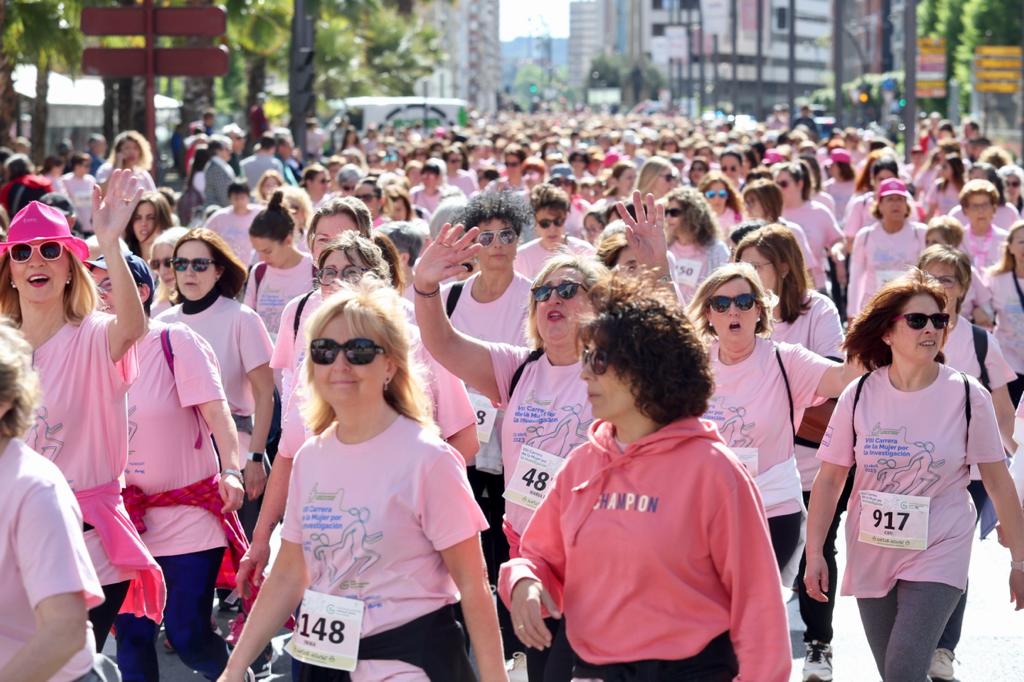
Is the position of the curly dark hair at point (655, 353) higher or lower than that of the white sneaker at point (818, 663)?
higher

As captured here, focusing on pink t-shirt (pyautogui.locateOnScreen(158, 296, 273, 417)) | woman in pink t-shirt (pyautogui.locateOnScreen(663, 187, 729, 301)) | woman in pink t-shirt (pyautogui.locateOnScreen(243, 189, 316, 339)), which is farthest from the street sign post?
pink t-shirt (pyautogui.locateOnScreen(158, 296, 273, 417))

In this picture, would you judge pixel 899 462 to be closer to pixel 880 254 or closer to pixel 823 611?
pixel 823 611

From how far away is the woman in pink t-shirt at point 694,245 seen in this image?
9711 millimetres

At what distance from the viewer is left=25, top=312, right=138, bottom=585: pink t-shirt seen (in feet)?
16.9

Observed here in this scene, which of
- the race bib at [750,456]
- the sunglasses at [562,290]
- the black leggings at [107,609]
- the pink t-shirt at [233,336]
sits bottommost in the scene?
the black leggings at [107,609]

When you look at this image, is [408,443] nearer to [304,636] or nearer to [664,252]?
[304,636]

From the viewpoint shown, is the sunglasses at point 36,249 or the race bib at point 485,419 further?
the race bib at point 485,419

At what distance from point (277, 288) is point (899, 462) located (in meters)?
4.13

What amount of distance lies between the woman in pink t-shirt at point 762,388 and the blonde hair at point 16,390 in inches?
113

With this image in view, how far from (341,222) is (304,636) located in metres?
3.92

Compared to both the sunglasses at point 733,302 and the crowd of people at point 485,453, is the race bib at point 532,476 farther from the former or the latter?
the sunglasses at point 733,302

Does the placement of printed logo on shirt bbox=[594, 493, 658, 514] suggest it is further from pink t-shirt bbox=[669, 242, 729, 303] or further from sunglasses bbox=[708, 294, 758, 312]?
pink t-shirt bbox=[669, 242, 729, 303]

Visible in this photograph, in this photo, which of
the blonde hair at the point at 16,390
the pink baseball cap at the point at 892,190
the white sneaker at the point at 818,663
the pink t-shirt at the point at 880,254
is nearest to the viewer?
the blonde hair at the point at 16,390

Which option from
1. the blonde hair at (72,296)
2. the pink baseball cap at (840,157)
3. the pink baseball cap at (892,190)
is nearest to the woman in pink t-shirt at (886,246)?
the pink baseball cap at (892,190)
